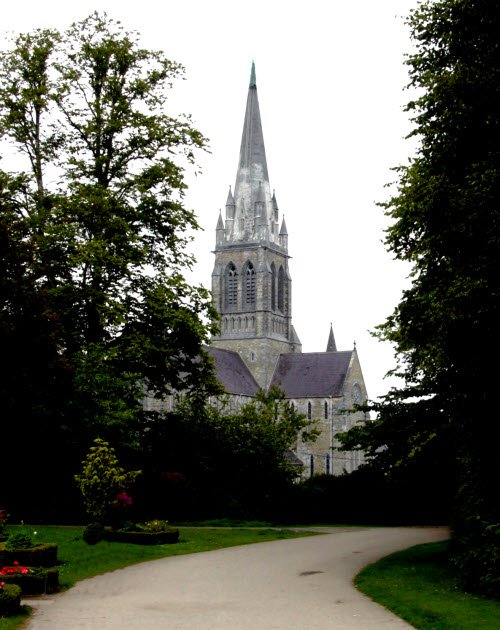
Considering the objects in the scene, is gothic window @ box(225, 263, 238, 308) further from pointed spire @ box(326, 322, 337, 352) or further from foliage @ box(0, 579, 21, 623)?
foliage @ box(0, 579, 21, 623)

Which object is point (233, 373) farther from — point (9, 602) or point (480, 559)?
point (9, 602)

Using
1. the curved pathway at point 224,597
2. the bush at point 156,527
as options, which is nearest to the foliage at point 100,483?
the bush at point 156,527

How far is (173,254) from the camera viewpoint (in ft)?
113

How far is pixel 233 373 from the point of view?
313 ft

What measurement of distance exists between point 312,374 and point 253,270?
14.6 m

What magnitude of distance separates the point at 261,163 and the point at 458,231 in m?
86.5

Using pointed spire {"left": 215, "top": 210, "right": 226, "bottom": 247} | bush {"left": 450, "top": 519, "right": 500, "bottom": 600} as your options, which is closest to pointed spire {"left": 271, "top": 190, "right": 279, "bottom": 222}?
pointed spire {"left": 215, "top": 210, "right": 226, "bottom": 247}

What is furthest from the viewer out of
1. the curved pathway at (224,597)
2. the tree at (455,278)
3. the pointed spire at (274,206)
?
the pointed spire at (274,206)

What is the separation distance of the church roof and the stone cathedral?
0.36 feet

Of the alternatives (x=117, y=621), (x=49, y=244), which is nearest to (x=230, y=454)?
(x=49, y=244)

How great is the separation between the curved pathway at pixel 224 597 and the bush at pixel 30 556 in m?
1.24

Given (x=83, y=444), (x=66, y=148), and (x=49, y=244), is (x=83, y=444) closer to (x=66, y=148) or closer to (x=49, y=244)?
(x=49, y=244)

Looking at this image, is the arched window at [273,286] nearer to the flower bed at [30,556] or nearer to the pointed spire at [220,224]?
the pointed spire at [220,224]

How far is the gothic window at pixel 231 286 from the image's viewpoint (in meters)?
104
